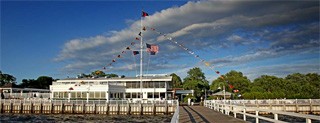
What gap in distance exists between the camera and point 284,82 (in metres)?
72.6

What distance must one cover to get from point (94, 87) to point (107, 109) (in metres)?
10.6

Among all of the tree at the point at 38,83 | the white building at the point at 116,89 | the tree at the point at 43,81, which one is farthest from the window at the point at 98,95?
the tree at the point at 43,81

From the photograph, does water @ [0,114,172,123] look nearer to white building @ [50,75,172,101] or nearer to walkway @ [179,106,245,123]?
walkway @ [179,106,245,123]

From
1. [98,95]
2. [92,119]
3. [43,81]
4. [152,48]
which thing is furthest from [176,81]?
[92,119]

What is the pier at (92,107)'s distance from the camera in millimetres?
42719

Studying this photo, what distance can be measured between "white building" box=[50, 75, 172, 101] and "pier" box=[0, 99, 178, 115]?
19.8 feet

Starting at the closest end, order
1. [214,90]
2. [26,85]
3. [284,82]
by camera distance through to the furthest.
→ [284,82], [214,90], [26,85]

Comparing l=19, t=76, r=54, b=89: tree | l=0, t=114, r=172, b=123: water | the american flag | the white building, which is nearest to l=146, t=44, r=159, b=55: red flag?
the american flag

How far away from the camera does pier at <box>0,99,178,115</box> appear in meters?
42.7

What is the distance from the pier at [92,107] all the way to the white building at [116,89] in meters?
6.04

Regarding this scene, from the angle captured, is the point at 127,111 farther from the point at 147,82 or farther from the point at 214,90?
the point at 214,90

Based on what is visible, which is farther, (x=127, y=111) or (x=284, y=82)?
(x=284, y=82)

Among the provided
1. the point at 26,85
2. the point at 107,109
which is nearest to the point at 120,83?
the point at 107,109

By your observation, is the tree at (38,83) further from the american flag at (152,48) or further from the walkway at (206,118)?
the walkway at (206,118)
